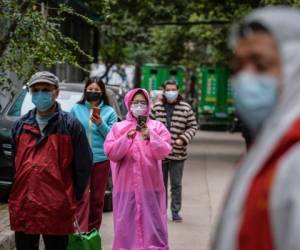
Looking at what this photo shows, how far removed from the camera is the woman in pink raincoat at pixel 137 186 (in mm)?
8578

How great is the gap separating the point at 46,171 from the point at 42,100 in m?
0.57

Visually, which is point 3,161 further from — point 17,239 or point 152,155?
point 17,239

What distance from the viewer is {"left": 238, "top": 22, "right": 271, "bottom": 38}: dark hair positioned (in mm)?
2623

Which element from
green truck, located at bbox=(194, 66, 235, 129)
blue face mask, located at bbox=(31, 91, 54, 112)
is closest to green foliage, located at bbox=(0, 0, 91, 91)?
blue face mask, located at bbox=(31, 91, 54, 112)

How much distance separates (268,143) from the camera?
2564mm

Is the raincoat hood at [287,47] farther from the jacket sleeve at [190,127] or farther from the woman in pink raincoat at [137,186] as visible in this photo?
the jacket sleeve at [190,127]

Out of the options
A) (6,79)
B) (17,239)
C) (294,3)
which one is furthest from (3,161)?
(294,3)

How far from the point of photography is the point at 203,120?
39406mm

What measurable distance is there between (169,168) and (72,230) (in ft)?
16.3

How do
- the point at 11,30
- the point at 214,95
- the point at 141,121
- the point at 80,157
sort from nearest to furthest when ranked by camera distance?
1. the point at 80,157
2. the point at 141,121
3. the point at 11,30
4. the point at 214,95

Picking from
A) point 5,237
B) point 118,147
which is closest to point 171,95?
point 118,147

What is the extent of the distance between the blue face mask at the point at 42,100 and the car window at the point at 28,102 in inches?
244

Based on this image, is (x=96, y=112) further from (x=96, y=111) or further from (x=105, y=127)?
(x=105, y=127)

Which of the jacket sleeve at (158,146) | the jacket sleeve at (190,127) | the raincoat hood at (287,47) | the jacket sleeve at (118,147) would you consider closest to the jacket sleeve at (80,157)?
the jacket sleeve at (118,147)
